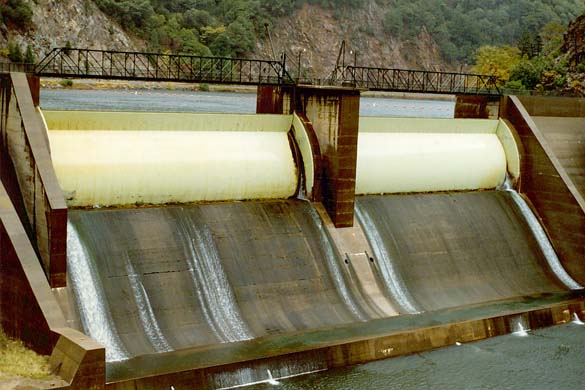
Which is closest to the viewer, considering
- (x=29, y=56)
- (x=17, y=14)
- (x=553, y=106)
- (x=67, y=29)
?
(x=553, y=106)

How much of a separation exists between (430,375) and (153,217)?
322 inches

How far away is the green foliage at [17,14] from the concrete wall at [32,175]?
76210 millimetres

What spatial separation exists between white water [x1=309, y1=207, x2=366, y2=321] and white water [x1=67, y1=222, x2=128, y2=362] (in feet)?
22.3

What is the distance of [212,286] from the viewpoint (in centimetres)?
2325

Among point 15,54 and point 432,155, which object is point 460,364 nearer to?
point 432,155

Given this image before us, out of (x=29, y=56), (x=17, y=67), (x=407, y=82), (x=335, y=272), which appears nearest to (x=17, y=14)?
(x=29, y=56)

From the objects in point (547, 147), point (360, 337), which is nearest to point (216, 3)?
point (547, 147)

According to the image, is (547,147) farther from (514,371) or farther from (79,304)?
(79,304)

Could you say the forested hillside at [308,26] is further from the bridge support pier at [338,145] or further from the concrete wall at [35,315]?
the concrete wall at [35,315]

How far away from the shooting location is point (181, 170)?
83.4 ft

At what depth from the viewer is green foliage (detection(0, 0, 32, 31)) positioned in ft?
310

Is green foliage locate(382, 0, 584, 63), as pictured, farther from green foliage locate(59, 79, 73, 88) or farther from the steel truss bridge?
the steel truss bridge

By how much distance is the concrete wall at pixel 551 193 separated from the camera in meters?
30.4

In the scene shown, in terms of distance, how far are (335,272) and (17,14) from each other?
7791 centimetres
